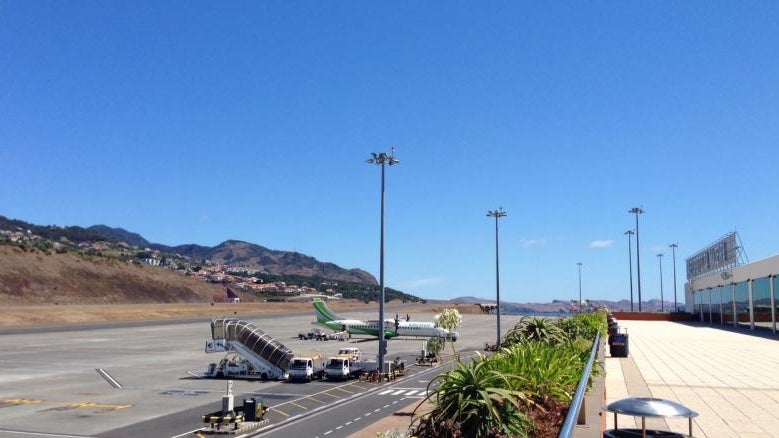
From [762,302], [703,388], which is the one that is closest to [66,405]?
[703,388]

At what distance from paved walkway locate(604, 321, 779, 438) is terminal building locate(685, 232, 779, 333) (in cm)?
3259

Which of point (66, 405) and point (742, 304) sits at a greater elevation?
point (742, 304)

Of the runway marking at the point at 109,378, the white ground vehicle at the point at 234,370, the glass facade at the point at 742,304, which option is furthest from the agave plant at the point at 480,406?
the glass facade at the point at 742,304

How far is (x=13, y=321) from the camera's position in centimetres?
10188

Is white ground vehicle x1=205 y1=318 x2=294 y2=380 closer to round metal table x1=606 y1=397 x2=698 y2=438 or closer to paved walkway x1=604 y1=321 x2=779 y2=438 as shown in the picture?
paved walkway x1=604 y1=321 x2=779 y2=438

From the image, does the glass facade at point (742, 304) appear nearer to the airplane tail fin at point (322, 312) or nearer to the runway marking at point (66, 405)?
the airplane tail fin at point (322, 312)

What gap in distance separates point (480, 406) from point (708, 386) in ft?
50.3

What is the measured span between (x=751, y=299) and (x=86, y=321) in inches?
3980

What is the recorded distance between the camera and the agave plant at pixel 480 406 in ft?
29.5

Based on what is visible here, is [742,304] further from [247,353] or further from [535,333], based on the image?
[535,333]

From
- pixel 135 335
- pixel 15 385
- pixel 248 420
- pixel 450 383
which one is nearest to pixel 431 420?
pixel 450 383

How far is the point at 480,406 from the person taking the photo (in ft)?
29.9

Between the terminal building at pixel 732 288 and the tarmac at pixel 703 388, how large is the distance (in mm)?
31125

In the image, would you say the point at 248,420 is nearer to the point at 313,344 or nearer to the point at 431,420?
the point at 431,420
